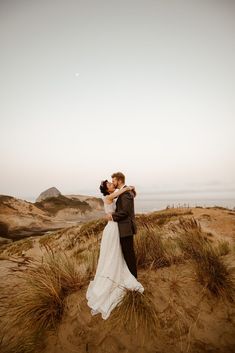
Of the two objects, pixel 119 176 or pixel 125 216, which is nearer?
pixel 125 216

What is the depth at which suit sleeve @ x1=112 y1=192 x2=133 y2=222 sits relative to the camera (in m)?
4.02

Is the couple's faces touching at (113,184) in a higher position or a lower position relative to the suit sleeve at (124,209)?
higher

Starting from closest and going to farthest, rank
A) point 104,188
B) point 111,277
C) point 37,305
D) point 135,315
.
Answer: point 135,315
point 37,305
point 111,277
point 104,188

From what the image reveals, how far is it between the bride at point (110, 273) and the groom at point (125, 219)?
8 centimetres

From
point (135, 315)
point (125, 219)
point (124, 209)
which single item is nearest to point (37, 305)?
point (135, 315)

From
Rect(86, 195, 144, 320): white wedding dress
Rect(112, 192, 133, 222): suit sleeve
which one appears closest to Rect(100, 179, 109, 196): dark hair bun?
Rect(86, 195, 144, 320): white wedding dress

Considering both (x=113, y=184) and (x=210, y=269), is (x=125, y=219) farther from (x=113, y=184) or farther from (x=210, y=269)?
(x=210, y=269)

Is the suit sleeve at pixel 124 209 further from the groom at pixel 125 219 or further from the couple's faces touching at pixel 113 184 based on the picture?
the couple's faces touching at pixel 113 184

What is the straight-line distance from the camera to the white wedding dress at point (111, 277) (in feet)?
13.1

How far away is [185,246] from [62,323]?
2.86 m

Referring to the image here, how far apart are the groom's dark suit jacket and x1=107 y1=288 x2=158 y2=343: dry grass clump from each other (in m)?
0.96

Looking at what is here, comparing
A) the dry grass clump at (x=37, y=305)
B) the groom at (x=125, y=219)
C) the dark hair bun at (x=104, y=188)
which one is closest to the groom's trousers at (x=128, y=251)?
the groom at (x=125, y=219)

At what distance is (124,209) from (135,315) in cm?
161

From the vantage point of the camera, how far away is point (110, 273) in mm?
4102
